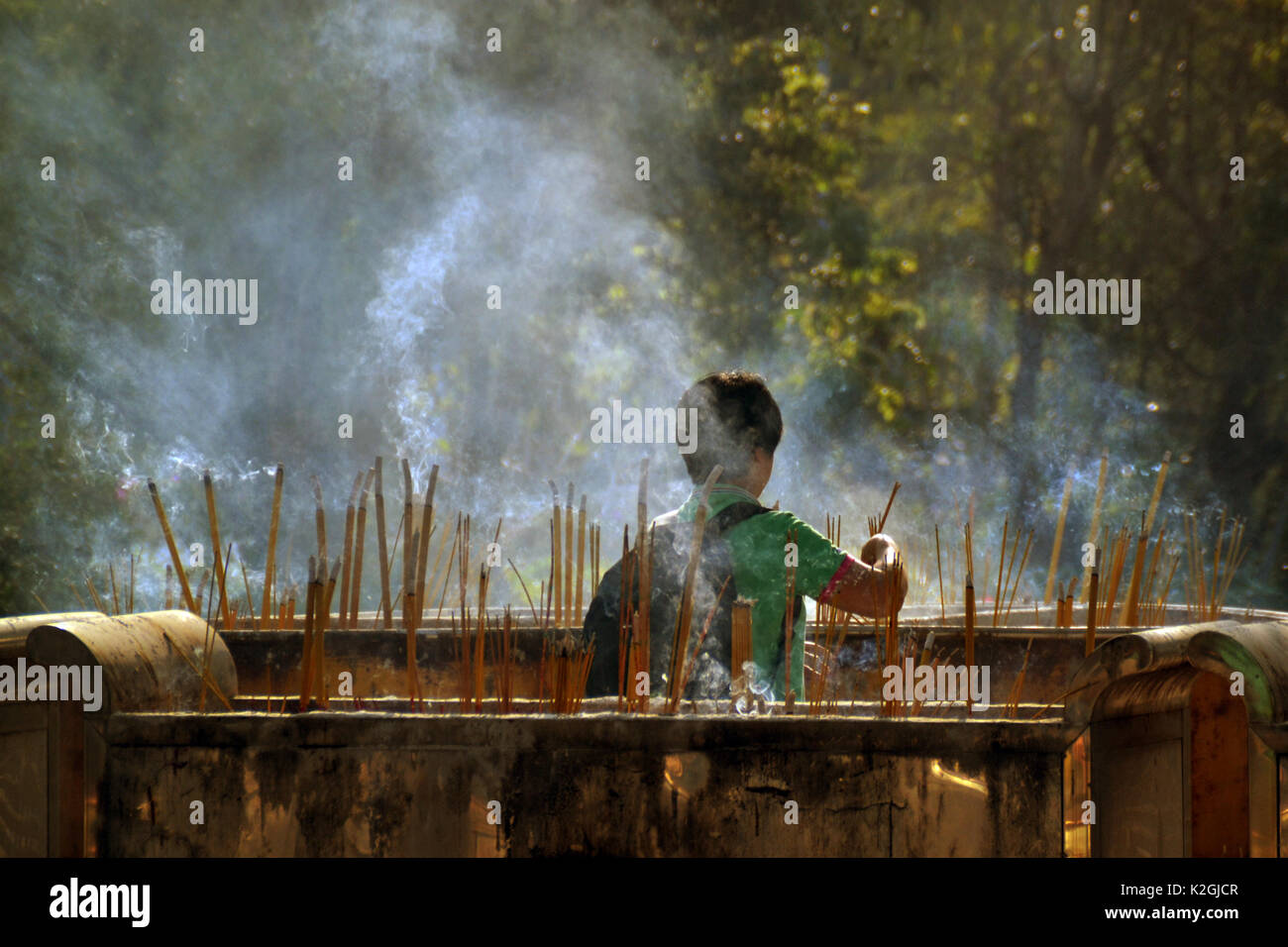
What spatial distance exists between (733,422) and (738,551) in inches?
12.4

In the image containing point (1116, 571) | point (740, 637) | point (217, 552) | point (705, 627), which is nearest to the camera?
point (740, 637)

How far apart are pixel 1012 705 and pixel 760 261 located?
9146 millimetres

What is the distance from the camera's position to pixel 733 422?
2850 millimetres

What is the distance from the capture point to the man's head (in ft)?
9.33

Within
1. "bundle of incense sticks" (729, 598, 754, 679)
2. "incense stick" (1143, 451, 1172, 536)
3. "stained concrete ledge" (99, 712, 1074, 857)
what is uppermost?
"incense stick" (1143, 451, 1172, 536)

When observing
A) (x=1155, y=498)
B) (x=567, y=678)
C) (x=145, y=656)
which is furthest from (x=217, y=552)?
(x=1155, y=498)

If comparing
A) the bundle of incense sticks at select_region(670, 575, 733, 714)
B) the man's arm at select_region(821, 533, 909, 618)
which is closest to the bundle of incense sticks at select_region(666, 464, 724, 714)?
the bundle of incense sticks at select_region(670, 575, 733, 714)

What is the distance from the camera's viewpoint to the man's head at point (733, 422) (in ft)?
9.33

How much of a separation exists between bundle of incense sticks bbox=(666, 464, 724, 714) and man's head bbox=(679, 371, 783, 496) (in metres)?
0.09

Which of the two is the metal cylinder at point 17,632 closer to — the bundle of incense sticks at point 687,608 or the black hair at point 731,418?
the bundle of incense sticks at point 687,608

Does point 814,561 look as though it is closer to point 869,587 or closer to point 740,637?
point 869,587

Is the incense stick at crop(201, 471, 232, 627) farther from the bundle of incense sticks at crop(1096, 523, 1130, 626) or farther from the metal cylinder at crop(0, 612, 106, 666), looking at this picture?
the bundle of incense sticks at crop(1096, 523, 1130, 626)

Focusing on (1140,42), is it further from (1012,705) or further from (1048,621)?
(1012,705)
